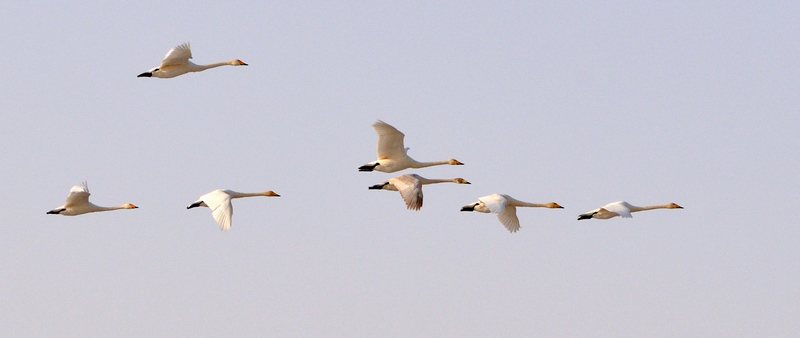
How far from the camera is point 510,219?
181 ft

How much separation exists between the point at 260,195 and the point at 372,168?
6557 mm

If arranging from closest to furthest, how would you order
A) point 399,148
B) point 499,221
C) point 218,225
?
point 218,225 < point 399,148 < point 499,221

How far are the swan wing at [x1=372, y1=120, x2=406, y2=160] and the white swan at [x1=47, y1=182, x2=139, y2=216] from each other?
10387mm

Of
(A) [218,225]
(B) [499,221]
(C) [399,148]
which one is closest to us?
(A) [218,225]

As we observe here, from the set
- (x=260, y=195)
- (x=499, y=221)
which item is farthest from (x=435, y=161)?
(x=260, y=195)

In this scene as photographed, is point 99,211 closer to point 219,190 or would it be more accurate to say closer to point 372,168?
point 219,190

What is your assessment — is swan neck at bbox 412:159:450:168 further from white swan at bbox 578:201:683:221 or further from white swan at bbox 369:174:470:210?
white swan at bbox 578:201:683:221

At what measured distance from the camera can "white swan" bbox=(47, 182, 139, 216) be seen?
5357cm

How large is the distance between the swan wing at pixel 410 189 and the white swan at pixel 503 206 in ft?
8.34

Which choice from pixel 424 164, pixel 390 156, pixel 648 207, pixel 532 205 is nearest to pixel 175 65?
pixel 390 156

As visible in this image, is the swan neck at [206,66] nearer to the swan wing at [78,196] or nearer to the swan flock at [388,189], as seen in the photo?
the swan flock at [388,189]

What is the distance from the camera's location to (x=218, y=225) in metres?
47.0

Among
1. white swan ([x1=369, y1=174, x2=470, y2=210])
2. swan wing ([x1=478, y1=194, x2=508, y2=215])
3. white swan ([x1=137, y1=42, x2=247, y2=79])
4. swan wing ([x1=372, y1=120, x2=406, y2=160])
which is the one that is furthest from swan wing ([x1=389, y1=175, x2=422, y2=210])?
→ white swan ([x1=137, y1=42, x2=247, y2=79])

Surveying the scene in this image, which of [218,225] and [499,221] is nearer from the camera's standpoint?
[218,225]
